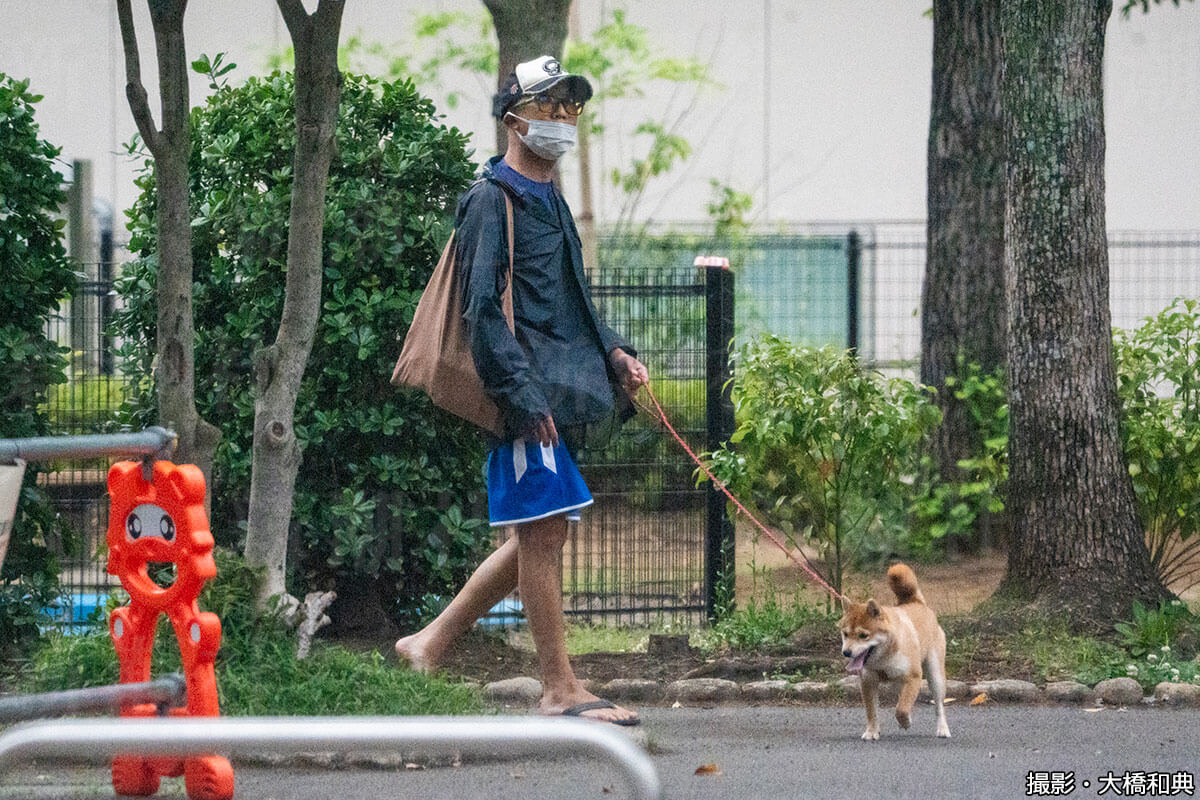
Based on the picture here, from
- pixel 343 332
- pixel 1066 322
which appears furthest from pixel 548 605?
pixel 1066 322

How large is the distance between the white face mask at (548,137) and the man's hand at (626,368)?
72 centimetres

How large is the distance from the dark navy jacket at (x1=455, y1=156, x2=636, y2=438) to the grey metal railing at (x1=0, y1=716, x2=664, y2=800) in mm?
2622

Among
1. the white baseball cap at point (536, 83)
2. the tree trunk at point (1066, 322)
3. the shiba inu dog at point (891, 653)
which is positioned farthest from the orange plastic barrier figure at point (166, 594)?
the tree trunk at point (1066, 322)

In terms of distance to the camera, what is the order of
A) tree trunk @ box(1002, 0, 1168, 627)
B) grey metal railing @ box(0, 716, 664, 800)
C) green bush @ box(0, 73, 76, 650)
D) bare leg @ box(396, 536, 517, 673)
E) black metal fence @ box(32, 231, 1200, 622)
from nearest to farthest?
grey metal railing @ box(0, 716, 664, 800), bare leg @ box(396, 536, 517, 673), green bush @ box(0, 73, 76, 650), tree trunk @ box(1002, 0, 1168, 627), black metal fence @ box(32, 231, 1200, 622)

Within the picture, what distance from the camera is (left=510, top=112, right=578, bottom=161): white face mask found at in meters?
4.88

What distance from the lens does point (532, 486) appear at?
15.3 ft

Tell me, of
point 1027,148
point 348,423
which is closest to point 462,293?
point 348,423

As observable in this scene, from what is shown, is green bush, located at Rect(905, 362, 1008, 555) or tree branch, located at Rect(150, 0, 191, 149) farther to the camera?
green bush, located at Rect(905, 362, 1008, 555)

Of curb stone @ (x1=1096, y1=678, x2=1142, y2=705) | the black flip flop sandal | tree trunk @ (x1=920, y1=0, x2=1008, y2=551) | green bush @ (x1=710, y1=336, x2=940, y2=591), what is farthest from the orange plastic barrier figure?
tree trunk @ (x1=920, y1=0, x2=1008, y2=551)

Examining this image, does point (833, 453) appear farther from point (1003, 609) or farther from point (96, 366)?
point (96, 366)

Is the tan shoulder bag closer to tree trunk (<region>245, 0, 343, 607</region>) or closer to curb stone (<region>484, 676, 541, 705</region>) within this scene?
tree trunk (<region>245, 0, 343, 607</region>)

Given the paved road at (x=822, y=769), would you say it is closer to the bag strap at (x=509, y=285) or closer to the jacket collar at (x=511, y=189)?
the bag strap at (x=509, y=285)

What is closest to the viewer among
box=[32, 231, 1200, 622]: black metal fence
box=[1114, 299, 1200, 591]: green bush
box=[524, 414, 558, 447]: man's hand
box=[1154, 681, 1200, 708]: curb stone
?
box=[524, 414, 558, 447]: man's hand

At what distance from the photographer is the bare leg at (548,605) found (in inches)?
187
